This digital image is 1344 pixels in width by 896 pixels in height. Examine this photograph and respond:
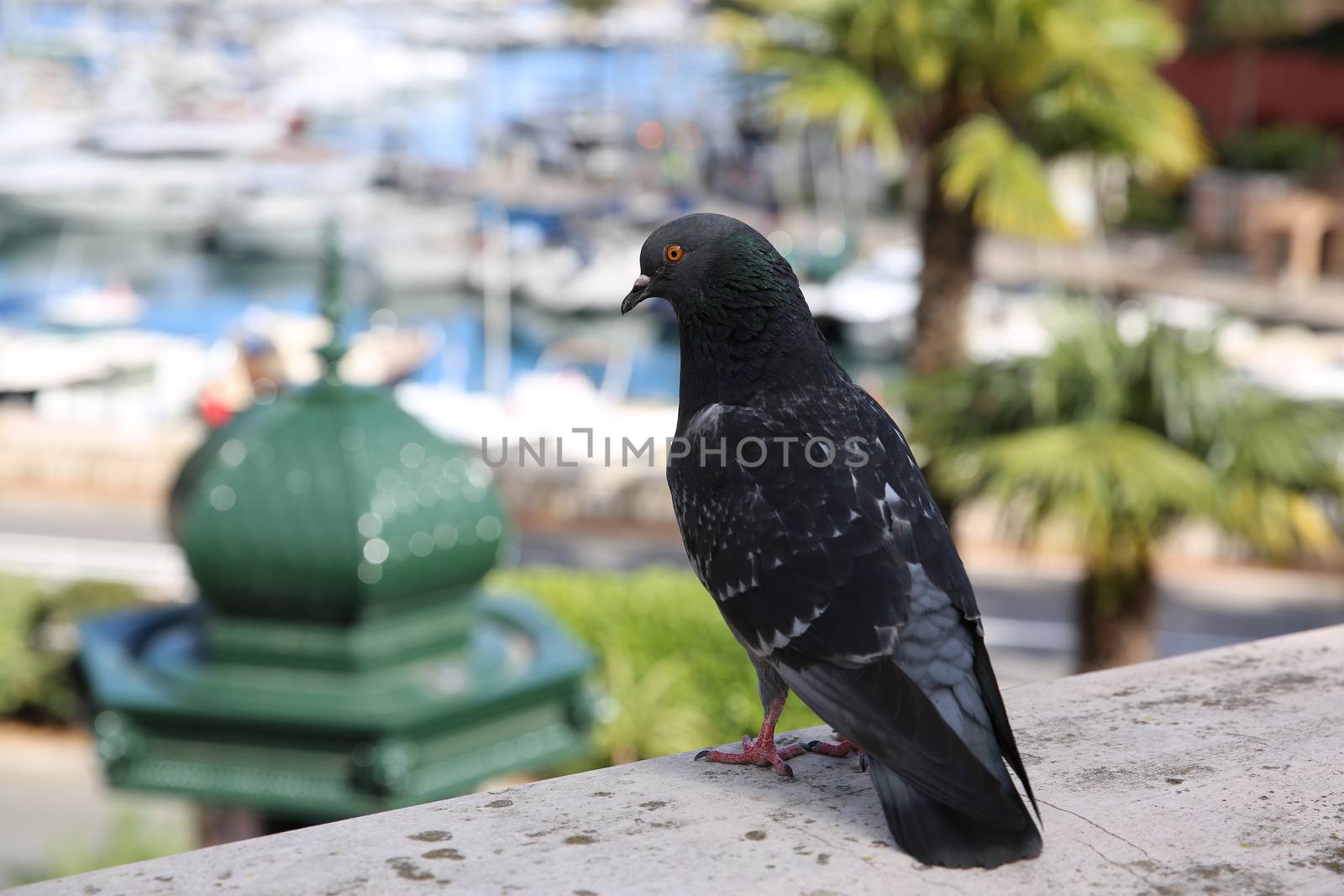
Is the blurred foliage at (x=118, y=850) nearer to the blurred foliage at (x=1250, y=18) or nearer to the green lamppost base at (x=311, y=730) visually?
the green lamppost base at (x=311, y=730)

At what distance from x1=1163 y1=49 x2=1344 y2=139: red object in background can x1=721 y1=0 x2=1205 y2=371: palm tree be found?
3327 centimetres

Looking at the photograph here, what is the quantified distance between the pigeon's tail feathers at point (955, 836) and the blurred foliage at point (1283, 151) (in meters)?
40.2

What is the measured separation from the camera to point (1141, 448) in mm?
8867

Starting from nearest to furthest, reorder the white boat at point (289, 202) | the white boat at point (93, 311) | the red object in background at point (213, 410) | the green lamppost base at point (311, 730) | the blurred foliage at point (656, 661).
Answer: the green lamppost base at point (311, 730) < the blurred foliage at point (656, 661) < the red object in background at point (213, 410) < the white boat at point (93, 311) < the white boat at point (289, 202)

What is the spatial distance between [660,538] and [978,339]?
559 inches

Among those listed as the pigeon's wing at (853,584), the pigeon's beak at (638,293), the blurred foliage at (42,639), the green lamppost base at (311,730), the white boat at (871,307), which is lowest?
the blurred foliage at (42,639)

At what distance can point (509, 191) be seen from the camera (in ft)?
164

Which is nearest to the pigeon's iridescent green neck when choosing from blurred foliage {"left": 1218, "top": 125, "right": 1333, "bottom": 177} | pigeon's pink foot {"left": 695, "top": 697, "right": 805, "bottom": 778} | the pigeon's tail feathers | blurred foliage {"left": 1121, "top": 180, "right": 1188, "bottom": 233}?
pigeon's pink foot {"left": 695, "top": 697, "right": 805, "bottom": 778}

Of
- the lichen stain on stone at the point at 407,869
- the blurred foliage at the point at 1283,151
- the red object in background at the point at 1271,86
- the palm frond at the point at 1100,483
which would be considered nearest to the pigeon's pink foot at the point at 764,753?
the lichen stain on stone at the point at 407,869

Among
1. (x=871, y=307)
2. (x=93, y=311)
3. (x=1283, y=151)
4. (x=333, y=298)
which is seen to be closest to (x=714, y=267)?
(x=333, y=298)

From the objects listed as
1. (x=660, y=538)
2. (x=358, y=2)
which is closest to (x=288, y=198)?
(x=358, y=2)

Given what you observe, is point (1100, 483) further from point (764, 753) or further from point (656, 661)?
point (764, 753)

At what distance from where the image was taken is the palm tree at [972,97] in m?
10.7

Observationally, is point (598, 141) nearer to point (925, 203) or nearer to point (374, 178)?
point (374, 178)
